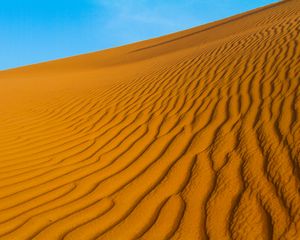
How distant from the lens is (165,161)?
3.79 m

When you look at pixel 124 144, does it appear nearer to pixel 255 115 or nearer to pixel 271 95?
pixel 255 115

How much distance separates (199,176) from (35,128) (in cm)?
290

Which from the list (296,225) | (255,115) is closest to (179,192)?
Result: (296,225)

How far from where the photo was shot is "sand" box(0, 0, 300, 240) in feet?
8.89

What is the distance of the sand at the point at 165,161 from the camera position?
2.71m

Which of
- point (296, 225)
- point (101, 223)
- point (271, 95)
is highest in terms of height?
point (271, 95)

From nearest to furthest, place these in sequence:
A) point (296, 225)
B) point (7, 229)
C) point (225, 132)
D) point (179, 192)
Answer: point (296, 225) < point (7, 229) < point (179, 192) < point (225, 132)

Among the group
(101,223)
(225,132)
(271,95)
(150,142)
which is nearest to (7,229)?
(101,223)

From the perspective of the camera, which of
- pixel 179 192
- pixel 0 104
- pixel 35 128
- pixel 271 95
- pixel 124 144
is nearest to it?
pixel 179 192

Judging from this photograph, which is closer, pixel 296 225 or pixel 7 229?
pixel 296 225

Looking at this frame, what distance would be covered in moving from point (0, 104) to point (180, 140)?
4.09 meters

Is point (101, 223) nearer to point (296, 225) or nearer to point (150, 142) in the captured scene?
point (296, 225)

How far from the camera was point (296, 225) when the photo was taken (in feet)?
7.79

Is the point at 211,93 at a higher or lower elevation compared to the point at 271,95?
higher
